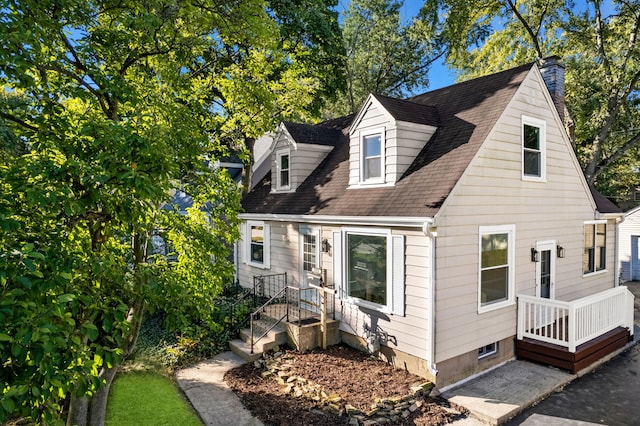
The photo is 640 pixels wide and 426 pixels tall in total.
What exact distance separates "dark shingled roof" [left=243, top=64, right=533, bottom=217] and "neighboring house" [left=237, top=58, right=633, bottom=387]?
4 cm

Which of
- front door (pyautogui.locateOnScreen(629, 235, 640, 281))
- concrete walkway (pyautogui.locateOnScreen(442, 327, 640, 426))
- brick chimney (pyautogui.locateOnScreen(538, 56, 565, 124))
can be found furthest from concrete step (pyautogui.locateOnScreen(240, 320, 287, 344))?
front door (pyautogui.locateOnScreen(629, 235, 640, 281))

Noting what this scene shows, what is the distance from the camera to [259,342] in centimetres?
988

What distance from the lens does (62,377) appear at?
2828 mm

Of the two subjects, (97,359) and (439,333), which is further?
(439,333)

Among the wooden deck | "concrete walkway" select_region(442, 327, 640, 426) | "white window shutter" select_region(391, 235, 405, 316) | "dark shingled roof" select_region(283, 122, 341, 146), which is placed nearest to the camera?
"concrete walkway" select_region(442, 327, 640, 426)

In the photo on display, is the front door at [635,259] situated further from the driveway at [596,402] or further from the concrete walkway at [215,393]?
the concrete walkway at [215,393]

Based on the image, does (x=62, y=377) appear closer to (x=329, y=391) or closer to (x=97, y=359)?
(x=97, y=359)

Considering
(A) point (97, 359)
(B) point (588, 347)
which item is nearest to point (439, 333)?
(B) point (588, 347)

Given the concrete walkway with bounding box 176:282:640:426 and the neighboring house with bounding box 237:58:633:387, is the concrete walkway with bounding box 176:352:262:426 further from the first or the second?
the neighboring house with bounding box 237:58:633:387

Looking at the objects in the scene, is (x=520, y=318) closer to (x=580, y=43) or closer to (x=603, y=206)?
(x=603, y=206)

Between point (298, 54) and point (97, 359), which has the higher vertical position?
point (298, 54)

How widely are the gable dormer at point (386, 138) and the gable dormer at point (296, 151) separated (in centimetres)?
308

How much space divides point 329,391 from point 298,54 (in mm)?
12934

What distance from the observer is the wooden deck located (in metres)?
8.79
